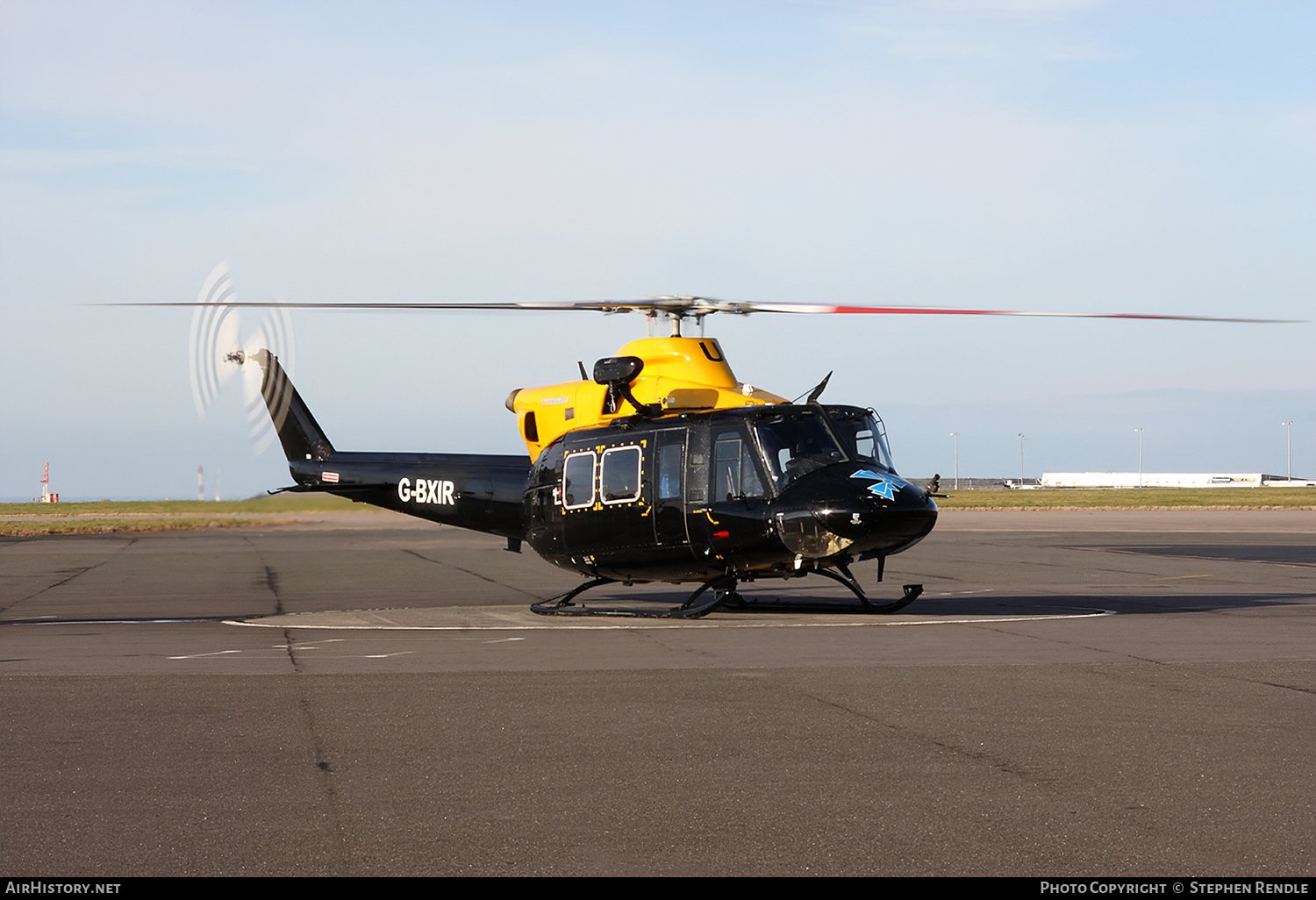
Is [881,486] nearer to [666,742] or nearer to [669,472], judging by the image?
[669,472]

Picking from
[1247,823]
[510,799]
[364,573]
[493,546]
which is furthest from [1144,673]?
[493,546]

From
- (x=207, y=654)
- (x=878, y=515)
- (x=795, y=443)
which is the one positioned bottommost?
(x=207, y=654)

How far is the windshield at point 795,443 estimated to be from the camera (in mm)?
17984

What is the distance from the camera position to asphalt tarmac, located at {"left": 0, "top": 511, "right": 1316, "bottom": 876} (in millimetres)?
6570

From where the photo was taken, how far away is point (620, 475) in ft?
63.7

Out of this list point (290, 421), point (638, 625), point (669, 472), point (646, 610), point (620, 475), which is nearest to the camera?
point (669, 472)

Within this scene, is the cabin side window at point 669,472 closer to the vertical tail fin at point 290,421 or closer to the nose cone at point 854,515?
the nose cone at point 854,515

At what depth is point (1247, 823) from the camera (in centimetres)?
695

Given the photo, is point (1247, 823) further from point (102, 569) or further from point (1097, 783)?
point (102, 569)

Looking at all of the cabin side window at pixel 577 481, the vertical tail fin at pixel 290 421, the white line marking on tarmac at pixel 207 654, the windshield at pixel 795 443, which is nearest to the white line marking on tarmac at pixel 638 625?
the cabin side window at pixel 577 481

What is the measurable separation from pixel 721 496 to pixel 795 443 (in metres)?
1.37

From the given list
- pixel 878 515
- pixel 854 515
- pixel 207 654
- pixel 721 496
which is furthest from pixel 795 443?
pixel 207 654

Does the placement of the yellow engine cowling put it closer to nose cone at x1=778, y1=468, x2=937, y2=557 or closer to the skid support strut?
nose cone at x1=778, y1=468, x2=937, y2=557
